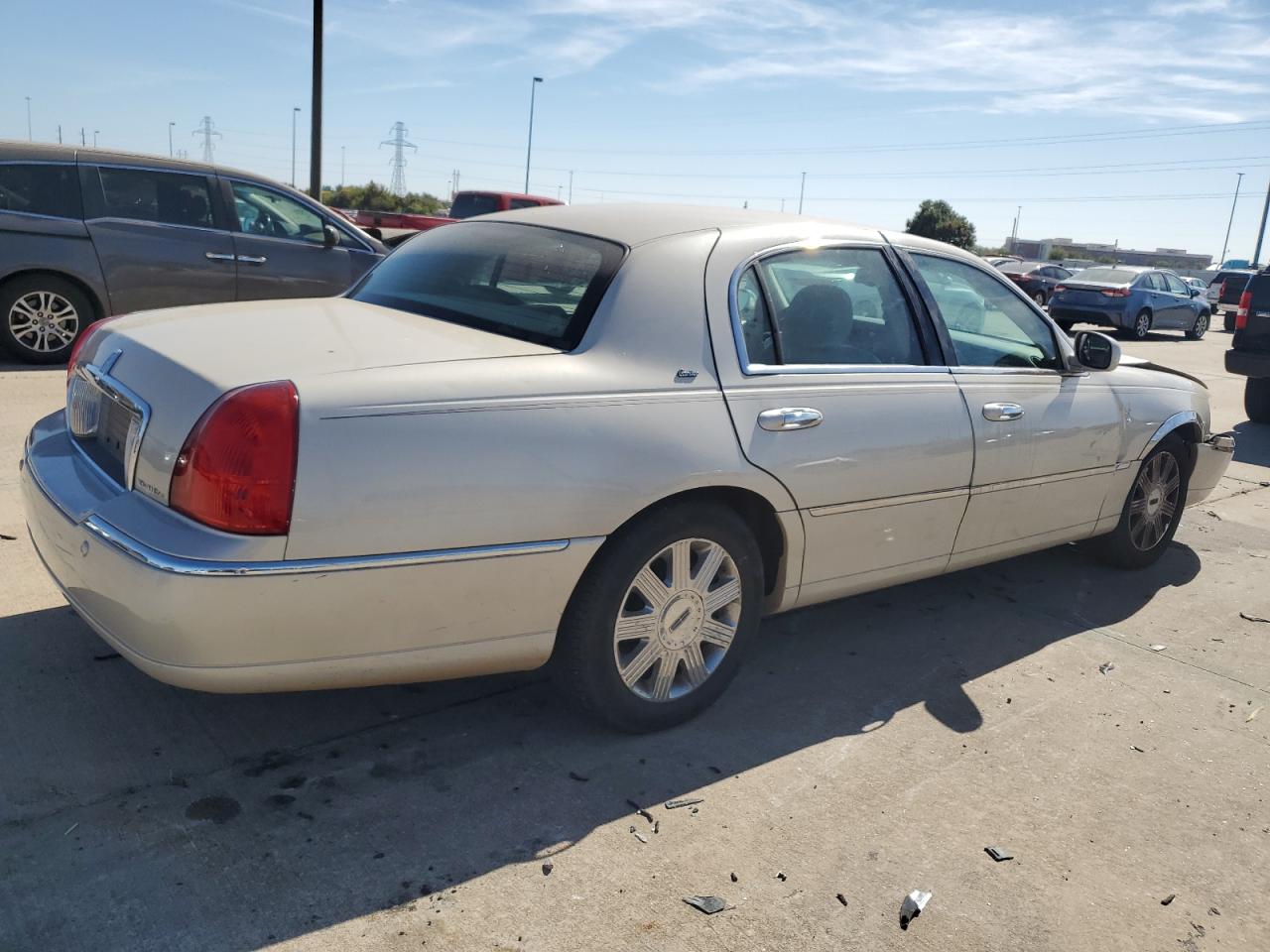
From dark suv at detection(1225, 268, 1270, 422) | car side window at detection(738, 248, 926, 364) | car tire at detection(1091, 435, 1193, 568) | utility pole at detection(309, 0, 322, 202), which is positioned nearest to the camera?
car side window at detection(738, 248, 926, 364)

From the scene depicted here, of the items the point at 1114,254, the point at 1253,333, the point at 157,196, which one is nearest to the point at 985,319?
the point at 157,196

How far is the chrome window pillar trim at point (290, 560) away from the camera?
258 centimetres

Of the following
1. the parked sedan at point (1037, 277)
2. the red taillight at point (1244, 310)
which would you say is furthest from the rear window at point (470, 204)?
the red taillight at point (1244, 310)

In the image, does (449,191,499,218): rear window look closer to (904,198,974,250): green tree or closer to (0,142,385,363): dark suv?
(0,142,385,363): dark suv

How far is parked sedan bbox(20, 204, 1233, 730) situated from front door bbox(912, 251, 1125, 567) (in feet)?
0.07

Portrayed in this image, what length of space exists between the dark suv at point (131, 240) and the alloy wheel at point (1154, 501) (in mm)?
6889

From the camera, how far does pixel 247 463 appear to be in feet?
8.52

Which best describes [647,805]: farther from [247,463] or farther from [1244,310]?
[1244,310]

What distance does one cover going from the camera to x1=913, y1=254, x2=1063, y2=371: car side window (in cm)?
432

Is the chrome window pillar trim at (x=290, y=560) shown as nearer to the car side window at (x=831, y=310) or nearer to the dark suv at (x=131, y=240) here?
the car side window at (x=831, y=310)

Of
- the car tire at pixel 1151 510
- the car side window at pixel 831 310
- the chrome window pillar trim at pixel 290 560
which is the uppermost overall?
the car side window at pixel 831 310

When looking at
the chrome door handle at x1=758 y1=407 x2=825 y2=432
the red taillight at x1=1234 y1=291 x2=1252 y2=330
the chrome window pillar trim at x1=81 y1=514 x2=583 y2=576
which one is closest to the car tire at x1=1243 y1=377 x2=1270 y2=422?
the red taillight at x1=1234 y1=291 x2=1252 y2=330

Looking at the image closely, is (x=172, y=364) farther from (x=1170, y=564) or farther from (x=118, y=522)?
(x=1170, y=564)

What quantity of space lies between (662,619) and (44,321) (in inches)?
283
